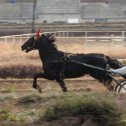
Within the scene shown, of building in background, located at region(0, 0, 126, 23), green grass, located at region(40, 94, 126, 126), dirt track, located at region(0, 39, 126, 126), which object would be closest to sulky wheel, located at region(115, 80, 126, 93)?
dirt track, located at region(0, 39, 126, 126)

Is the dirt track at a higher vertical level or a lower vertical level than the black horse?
lower

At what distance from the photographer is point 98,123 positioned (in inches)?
311

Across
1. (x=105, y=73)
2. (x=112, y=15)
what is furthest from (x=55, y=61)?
(x=112, y=15)

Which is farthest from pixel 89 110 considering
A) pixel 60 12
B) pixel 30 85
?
pixel 60 12

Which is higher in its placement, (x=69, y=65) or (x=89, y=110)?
(x=89, y=110)

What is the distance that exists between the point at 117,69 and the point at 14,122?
5861mm

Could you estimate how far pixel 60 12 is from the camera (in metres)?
81.8

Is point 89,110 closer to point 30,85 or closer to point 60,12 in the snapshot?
point 30,85

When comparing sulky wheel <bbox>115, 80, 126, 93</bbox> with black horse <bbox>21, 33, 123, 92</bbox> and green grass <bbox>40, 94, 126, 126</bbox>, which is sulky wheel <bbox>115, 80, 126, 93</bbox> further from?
green grass <bbox>40, 94, 126, 126</bbox>

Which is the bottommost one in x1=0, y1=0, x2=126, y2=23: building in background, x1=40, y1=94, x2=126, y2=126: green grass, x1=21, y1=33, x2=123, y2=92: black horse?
x1=0, y1=0, x2=126, y2=23: building in background

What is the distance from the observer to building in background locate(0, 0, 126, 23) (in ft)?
266

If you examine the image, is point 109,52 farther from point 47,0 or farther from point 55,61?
point 47,0

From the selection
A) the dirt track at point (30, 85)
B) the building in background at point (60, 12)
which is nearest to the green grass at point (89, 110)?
the dirt track at point (30, 85)

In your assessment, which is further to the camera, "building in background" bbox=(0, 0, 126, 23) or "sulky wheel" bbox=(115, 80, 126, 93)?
"building in background" bbox=(0, 0, 126, 23)
